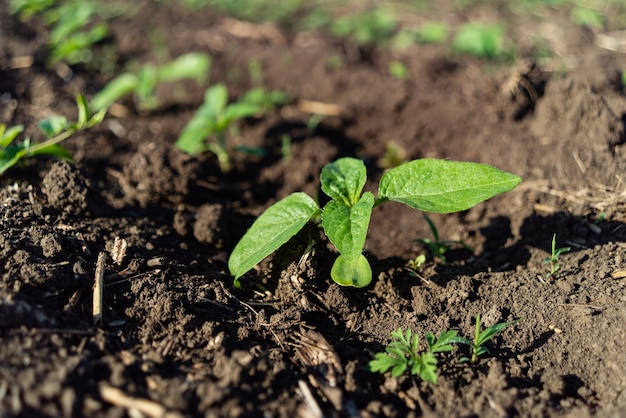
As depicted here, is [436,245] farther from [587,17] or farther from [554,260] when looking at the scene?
[587,17]

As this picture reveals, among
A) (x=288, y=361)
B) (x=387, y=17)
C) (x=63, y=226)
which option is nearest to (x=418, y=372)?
(x=288, y=361)

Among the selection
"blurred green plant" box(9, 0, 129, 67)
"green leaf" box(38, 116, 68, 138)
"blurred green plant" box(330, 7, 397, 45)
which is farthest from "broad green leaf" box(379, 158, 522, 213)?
"blurred green plant" box(9, 0, 129, 67)

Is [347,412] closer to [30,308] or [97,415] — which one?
[97,415]

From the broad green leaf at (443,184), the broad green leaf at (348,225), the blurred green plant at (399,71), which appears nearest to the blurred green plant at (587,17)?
the blurred green plant at (399,71)

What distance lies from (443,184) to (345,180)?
419mm

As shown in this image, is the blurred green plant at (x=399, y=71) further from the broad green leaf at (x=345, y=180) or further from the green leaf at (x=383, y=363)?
the green leaf at (x=383, y=363)

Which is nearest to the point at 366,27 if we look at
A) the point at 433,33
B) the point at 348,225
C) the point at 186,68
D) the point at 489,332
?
the point at 433,33

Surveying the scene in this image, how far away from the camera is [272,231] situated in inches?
85.0

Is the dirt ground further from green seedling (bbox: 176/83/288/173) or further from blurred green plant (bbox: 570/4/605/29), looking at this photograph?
blurred green plant (bbox: 570/4/605/29)

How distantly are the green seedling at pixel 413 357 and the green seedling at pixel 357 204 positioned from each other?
0.29 m

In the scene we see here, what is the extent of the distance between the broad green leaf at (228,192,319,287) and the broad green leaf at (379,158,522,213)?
0.34m

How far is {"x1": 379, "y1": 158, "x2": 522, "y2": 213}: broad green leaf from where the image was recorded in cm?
203

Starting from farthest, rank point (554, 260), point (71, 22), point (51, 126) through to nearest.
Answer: point (71, 22) → point (51, 126) → point (554, 260)

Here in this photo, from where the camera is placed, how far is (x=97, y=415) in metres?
1.57
